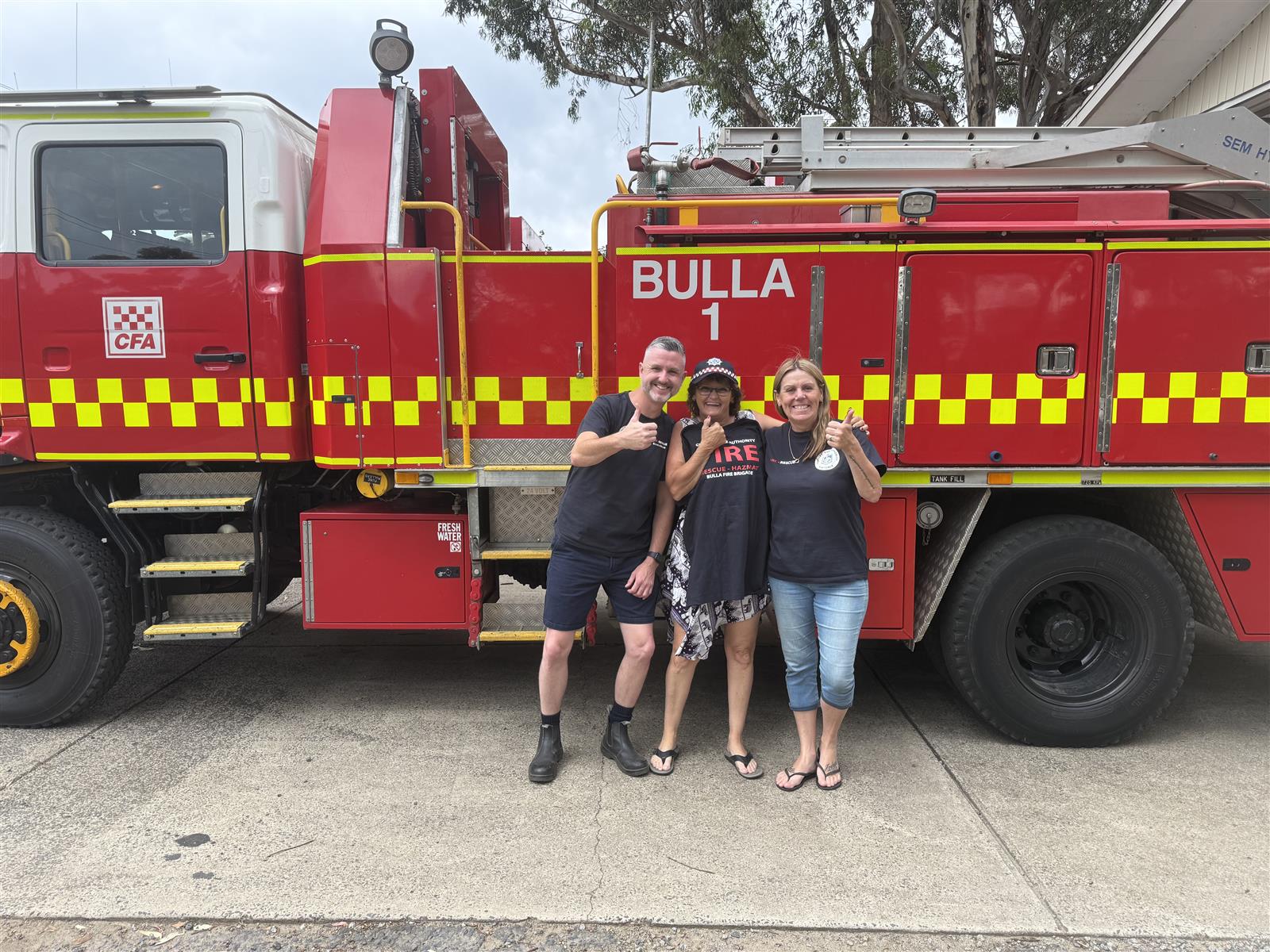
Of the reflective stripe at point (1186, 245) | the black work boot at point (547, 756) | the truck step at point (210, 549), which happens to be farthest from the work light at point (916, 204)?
the truck step at point (210, 549)

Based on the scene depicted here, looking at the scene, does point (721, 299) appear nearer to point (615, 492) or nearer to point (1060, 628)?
point (615, 492)

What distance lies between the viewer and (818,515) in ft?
9.87

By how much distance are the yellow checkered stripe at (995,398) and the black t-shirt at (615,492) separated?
110 centimetres

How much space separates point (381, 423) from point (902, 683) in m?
3.06

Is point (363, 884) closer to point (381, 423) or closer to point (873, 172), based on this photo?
point (381, 423)

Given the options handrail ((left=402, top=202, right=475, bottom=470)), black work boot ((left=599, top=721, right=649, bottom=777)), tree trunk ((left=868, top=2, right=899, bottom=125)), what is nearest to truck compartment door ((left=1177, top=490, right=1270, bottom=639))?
black work boot ((left=599, top=721, right=649, bottom=777))

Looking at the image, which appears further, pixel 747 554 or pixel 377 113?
pixel 377 113

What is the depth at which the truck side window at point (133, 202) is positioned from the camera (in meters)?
3.49

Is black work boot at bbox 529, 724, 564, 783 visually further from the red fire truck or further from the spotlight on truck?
the spotlight on truck

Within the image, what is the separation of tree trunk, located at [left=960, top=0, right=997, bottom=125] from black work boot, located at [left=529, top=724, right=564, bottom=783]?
11137 millimetres

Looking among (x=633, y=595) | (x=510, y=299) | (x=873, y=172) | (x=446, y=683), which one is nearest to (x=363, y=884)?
(x=633, y=595)

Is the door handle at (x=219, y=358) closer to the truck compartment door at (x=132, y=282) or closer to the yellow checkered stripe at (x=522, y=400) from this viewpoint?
the truck compartment door at (x=132, y=282)

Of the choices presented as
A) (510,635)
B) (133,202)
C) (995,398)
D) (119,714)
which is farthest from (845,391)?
(119,714)

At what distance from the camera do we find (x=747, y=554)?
3.14m
